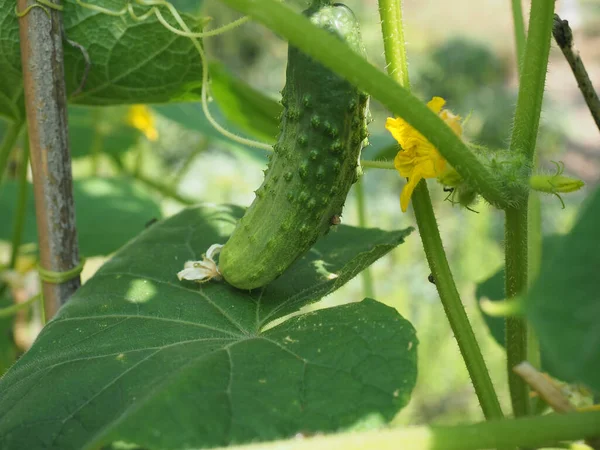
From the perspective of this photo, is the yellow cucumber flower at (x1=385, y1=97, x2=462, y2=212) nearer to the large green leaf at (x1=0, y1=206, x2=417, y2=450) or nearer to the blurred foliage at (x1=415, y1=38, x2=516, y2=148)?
the large green leaf at (x1=0, y1=206, x2=417, y2=450)

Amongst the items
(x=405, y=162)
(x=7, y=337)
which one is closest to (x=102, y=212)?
(x=7, y=337)

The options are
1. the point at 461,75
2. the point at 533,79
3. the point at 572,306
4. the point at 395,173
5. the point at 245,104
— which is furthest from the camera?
the point at 461,75

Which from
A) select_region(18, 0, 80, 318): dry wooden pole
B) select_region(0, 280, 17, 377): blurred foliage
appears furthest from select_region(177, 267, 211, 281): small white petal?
select_region(0, 280, 17, 377): blurred foliage

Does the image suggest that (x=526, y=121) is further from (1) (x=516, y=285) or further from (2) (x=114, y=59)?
(2) (x=114, y=59)

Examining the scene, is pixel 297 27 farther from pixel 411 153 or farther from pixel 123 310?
pixel 123 310

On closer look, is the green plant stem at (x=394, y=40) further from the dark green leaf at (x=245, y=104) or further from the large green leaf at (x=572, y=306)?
the dark green leaf at (x=245, y=104)

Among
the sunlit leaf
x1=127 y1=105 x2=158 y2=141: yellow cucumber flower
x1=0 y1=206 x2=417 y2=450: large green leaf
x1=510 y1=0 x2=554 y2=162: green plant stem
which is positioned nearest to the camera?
x1=0 y1=206 x2=417 y2=450: large green leaf
